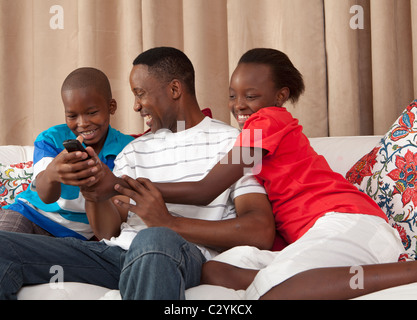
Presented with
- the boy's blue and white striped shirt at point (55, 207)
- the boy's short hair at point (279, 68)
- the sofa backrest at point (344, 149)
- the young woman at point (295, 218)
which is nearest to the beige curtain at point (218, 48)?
the sofa backrest at point (344, 149)

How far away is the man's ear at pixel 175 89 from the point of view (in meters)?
1.53

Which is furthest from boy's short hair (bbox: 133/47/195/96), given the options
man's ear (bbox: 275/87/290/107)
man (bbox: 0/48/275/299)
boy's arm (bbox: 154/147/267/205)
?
boy's arm (bbox: 154/147/267/205)

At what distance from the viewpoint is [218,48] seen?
2.18m

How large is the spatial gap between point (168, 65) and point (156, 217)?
529 mm

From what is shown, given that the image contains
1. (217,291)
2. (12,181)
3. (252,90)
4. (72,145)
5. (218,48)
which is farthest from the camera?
(218,48)

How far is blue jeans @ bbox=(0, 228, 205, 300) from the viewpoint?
979 mm

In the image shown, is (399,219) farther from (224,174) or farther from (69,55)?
(69,55)

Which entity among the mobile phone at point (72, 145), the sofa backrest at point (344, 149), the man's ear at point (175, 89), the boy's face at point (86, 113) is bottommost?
the sofa backrest at point (344, 149)

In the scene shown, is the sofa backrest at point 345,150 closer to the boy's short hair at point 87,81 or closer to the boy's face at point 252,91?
the boy's face at point 252,91

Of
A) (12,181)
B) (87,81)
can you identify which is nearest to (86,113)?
(87,81)

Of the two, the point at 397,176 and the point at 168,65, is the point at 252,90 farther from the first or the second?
the point at 397,176

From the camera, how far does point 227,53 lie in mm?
2193

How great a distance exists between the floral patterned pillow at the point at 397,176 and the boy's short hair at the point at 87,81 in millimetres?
820
